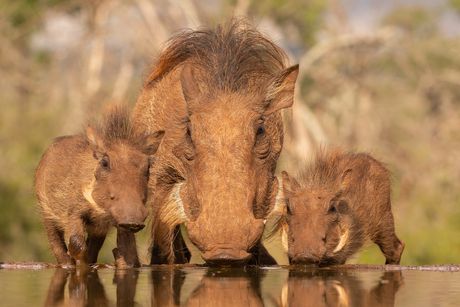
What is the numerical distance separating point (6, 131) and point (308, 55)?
9544 mm

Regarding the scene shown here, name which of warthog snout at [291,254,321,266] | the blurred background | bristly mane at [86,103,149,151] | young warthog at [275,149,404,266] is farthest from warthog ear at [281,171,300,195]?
the blurred background

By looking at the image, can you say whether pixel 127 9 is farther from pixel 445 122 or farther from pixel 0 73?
pixel 445 122

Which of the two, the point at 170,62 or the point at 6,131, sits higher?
the point at 6,131

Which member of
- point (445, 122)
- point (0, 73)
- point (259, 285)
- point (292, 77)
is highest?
point (0, 73)

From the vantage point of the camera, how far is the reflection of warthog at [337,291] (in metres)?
2.66

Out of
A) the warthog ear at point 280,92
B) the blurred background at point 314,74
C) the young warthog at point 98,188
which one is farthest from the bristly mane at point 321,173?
the blurred background at point 314,74

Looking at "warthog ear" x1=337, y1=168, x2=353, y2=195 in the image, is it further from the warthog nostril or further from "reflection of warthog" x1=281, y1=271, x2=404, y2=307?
the warthog nostril

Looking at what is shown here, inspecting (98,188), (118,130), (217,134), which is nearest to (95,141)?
(118,130)

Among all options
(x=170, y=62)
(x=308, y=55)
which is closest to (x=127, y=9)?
(x=308, y=55)

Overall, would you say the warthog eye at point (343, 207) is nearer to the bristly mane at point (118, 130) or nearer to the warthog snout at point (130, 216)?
the bristly mane at point (118, 130)

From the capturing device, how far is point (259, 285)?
10.2 ft

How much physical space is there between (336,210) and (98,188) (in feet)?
6.26

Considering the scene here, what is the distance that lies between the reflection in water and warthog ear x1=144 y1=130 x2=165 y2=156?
85cm

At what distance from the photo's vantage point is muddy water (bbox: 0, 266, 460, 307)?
8.72ft
